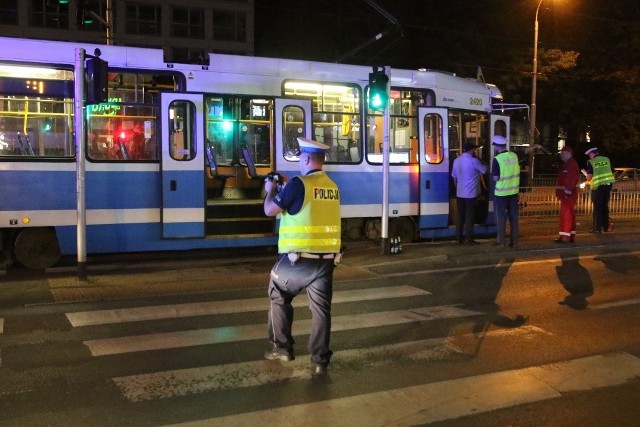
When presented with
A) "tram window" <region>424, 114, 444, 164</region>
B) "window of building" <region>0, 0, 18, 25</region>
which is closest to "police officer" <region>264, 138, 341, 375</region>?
"tram window" <region>424, 114, 444, 164</region>

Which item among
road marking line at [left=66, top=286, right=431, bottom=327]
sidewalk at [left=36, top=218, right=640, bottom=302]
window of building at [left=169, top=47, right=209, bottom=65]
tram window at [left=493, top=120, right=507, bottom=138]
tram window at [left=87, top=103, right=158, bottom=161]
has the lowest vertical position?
road marking line at [left=66, top=286, right=431, bottom=327]

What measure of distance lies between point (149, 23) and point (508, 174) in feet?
142

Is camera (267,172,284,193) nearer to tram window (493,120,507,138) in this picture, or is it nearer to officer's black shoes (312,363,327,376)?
officer's black shoes (312,363,327,376)

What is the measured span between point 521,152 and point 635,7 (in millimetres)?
30217

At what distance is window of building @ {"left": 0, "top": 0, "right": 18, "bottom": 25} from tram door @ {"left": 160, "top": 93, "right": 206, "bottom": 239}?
41254mm

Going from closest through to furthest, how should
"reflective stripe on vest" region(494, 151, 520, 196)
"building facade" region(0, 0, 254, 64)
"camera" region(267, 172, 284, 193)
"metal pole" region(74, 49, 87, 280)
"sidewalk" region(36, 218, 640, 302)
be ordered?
"camera" region(267, 172, 284, 193)
"sidewalk" region(36, 218, 640, 302)
"metal pole" region(74, 49, 87, 280)
"reflective stripe on vest" region(494, 151, 520, 196)
"building facade" region(0, 0, 254, 64)

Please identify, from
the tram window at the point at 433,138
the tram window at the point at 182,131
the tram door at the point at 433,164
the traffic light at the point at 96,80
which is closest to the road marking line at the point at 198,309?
the traffic light at the point at 96,80

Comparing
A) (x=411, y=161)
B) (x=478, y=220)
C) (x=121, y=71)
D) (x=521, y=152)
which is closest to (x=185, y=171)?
(x=121, y=71)

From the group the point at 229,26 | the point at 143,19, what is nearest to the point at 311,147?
the point at 143,19

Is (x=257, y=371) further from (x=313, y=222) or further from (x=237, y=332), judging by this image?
(x=313, y=222)

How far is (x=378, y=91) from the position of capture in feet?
36.8

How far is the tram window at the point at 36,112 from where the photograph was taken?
959cm

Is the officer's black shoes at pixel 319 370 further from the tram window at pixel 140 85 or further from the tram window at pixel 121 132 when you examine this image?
the tram window at pixel 140 85

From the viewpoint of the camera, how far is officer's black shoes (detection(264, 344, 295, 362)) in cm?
572
